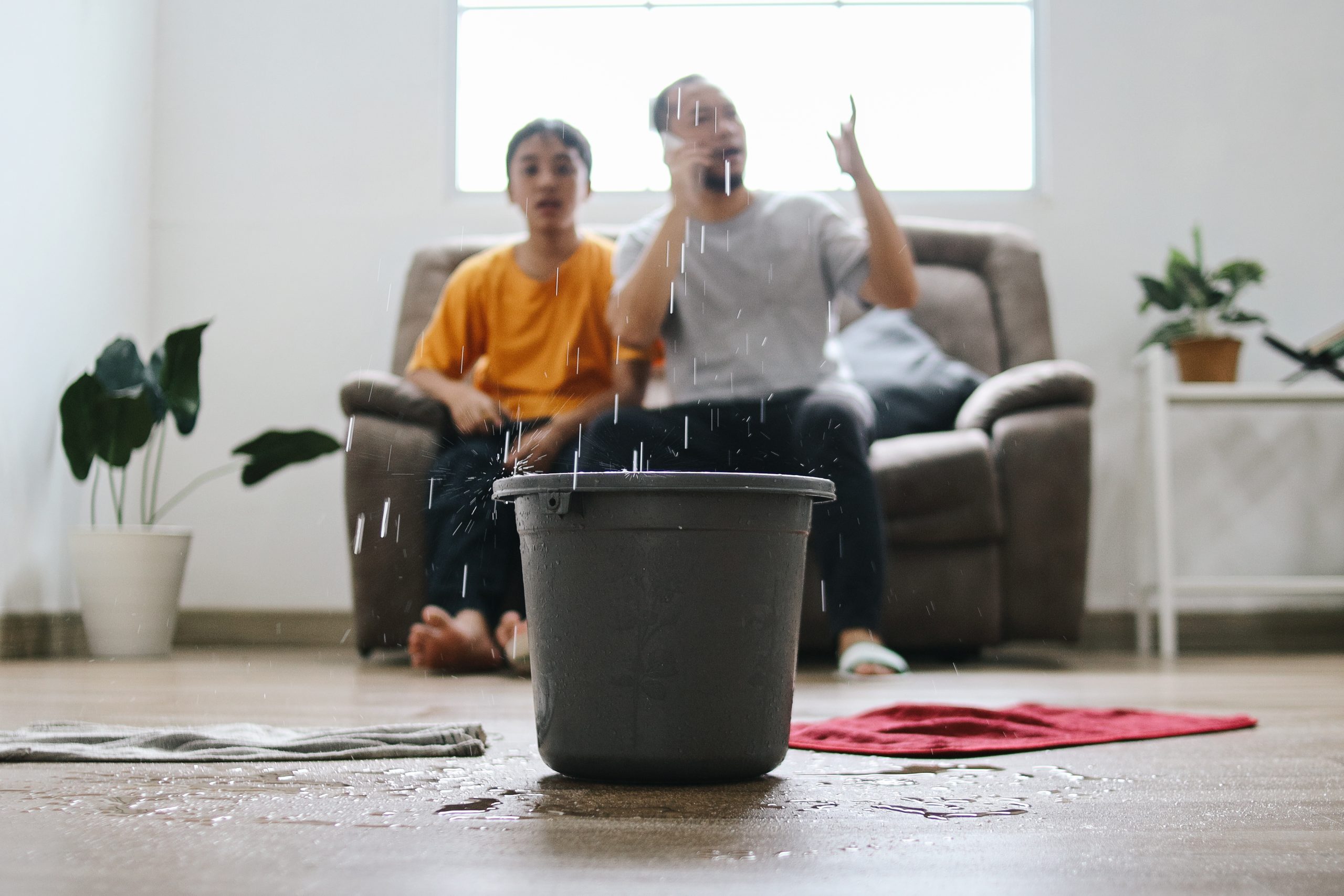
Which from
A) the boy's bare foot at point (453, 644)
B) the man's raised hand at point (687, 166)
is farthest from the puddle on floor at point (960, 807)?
the man's raised hand at point (687, 166)

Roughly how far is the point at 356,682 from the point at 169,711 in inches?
16.5

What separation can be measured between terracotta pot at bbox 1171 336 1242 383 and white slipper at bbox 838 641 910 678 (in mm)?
1278

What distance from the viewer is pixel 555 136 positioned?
2.10 m

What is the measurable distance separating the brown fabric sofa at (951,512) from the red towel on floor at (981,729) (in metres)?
0.82

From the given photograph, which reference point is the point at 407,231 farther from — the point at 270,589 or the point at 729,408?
the point at 729,408

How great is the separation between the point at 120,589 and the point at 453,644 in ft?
3.08

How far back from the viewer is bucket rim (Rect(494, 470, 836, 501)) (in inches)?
29.6

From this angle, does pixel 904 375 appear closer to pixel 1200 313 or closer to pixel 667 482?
pixel 1200 313

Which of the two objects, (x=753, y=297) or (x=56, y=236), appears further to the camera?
(x=56, y=236)

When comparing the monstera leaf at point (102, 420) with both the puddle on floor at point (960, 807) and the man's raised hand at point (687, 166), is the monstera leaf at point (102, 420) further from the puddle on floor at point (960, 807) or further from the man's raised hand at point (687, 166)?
the puddle on floor at point (960, 807)

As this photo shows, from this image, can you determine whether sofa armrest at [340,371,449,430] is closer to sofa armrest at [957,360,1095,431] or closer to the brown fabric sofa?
the brown fabric sofa

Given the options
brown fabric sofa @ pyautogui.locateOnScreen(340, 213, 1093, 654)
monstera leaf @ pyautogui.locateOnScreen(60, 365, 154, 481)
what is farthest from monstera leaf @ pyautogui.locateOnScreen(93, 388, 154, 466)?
brown fabric sofa @ pyautogui.locateOnScreen(340, 213, 1093, 654)

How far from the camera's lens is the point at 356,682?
5.54 ft

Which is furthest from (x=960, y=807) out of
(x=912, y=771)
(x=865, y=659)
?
(x=865, y=659)
